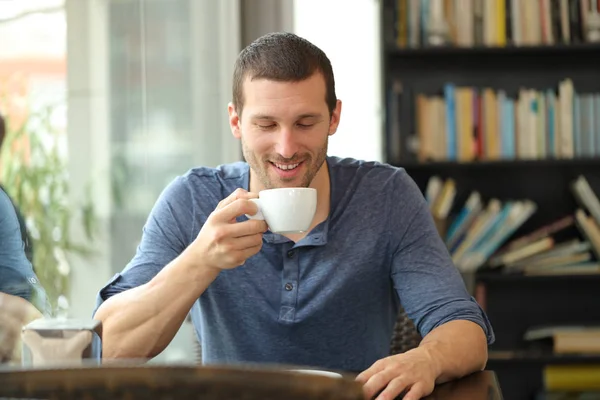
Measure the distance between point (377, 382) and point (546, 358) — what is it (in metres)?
2.45

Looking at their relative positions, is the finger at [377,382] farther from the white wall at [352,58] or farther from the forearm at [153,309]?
the white wall at [352,58]

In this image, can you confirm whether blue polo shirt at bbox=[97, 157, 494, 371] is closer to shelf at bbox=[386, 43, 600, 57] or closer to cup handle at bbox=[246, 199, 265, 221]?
cup handle at bbox=[246, 199, 265, 221]

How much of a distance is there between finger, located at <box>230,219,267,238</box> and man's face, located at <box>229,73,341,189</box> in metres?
0.27

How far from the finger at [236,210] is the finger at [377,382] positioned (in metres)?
0.36

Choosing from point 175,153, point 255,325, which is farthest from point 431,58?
point 255,325

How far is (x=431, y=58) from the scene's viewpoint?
3771 millimetres

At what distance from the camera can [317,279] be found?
1791mm

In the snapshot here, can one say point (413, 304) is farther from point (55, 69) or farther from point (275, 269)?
point (55, 69)

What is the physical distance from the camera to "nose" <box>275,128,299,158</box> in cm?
173

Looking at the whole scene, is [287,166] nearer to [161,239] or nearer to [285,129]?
[285,129]

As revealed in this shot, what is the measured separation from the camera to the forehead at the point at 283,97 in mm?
1753

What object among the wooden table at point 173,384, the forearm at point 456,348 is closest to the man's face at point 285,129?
the forearm at point 456,348

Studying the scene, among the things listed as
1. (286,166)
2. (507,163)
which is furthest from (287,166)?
(507,163)

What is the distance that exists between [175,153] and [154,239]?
112 centimetres
